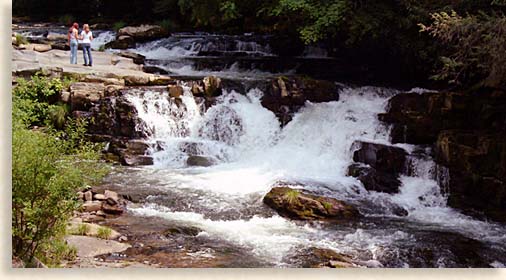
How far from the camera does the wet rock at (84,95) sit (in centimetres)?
776

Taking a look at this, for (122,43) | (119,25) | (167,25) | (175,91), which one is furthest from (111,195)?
(167,25)

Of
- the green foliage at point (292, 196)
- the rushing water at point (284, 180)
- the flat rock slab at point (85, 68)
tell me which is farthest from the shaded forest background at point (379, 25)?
the green foliage at point (292, 196)

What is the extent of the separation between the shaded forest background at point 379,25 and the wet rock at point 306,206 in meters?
1.62

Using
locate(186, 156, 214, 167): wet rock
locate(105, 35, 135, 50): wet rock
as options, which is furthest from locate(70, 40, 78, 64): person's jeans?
locate(105, 35, 135, 50): wet rock

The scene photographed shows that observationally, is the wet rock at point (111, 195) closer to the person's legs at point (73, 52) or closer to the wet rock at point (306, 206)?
the wet rock at point (306, 206)

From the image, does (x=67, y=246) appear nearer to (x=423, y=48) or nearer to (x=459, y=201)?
(x=459, y=201)

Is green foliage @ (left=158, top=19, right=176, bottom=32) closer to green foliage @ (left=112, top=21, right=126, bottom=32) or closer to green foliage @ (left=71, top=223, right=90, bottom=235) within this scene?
green foliage @ (left=112, top=21, right=126, bottom=32)

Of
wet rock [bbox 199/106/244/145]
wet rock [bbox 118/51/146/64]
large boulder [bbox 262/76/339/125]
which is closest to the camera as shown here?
wet rock [bbox 199/106/244/145]

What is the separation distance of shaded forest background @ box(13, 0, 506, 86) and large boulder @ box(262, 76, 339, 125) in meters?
0.59

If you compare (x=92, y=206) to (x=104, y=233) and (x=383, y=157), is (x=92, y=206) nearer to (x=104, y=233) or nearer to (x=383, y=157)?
(x=104, y=233)

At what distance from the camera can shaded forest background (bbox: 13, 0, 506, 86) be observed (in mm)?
5598

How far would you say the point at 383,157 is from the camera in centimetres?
696

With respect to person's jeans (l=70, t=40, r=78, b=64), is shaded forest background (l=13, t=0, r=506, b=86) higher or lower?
higher

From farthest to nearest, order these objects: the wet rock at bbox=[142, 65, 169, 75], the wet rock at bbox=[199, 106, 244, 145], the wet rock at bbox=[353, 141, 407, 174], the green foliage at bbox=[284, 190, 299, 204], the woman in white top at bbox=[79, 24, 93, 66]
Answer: the wet rock at bbox=[142, 65, 169, 75] < the woman in white top at bbox=[79, 24, 93, 66] < the wet rock at bbox=[199, 106, 244, 145] < the wet rock at bbox=[353, 141, 407, 174] < the green foliage at bbox=[284, 190, 299, 204]
